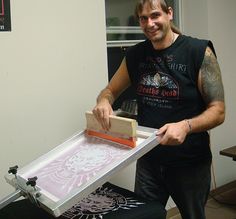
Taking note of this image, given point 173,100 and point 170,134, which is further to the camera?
point 173,100

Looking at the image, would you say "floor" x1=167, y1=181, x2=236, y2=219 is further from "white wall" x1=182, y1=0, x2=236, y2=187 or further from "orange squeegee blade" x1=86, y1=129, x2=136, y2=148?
"orange squeegee blade" x1=86, y1=129, x2=136, y2=148

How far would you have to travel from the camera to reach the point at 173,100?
162 cm

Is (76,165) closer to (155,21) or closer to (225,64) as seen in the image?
(155,21)

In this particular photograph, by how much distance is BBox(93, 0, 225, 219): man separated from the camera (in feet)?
5.13

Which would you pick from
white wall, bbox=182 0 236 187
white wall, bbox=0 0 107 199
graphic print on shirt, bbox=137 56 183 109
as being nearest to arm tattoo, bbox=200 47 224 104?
graphic print on shirt, bbox=137 56 183 109

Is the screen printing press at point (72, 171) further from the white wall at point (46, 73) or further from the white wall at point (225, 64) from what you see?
the white wall at point (225, 64)

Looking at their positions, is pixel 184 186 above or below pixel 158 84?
below

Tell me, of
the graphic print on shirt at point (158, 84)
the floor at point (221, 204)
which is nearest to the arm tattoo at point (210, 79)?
the graphic print on shirt at point (158, 84)

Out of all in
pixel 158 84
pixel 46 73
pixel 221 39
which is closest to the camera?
pixel 158 84

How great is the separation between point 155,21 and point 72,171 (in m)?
0.77

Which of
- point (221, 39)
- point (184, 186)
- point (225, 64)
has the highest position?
point (221, 39)

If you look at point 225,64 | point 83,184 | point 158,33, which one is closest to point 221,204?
point 225,64

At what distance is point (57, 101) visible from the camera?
1.99 metres

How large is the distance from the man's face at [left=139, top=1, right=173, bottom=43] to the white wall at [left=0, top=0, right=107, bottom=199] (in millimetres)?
538
